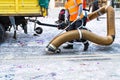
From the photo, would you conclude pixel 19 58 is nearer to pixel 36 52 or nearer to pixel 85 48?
pixel 36 52

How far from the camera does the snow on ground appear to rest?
7.74 metres

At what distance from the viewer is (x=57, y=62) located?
355 inches

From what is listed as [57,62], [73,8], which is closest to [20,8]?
[73,8]

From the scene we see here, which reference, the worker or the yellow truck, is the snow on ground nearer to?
the worker

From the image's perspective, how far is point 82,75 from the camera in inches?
305

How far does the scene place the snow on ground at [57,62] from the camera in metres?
7.74

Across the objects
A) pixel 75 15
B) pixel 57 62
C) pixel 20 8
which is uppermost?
pixel 20 8

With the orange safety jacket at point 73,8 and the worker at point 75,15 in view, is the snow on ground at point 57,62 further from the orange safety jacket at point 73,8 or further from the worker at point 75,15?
the orange safety jacket at point 73,8

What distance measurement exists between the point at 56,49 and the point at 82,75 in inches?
95.2

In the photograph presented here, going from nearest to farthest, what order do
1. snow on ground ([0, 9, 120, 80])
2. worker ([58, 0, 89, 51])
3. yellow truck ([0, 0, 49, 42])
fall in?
1. snow on ground ([0, 9, 120, 80])
2. worker ([58, 0, 89, 51])
3. yellow truck ([0, 0, 49, 42])

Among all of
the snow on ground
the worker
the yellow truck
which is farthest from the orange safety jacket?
the yellow truck

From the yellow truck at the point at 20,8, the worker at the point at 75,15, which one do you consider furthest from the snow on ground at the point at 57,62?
the yellow truck at the point at 20,8

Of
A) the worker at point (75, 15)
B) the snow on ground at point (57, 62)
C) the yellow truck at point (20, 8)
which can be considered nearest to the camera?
the snow on ground at point (57, 62)

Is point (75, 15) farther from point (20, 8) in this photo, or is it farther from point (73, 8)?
point (20, 8)
